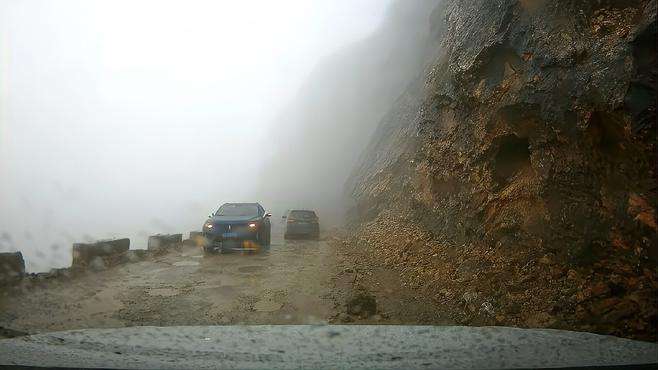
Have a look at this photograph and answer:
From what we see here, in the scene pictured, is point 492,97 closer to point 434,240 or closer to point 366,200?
point 434,240

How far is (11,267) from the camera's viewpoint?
752cm

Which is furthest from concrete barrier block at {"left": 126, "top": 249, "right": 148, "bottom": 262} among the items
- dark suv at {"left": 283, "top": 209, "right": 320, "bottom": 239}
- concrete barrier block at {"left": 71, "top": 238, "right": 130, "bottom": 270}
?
dark suv at {"left": 283, "top": 209, "right": 320, "bottom": 239}

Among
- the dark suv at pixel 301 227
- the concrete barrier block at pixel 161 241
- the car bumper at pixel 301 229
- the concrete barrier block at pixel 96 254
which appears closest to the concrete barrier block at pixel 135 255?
the concrete barrier block at pixel 96 254

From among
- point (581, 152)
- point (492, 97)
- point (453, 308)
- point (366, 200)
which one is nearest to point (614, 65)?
point (581, 152)

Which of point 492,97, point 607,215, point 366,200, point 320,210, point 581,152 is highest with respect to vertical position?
point 492,97

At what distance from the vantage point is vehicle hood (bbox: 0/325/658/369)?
2.76 m

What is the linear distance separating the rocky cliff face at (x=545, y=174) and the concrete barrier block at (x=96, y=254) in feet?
25.1

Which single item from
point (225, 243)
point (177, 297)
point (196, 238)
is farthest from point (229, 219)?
point (177, 297)

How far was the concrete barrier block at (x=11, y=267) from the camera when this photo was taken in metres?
7.31

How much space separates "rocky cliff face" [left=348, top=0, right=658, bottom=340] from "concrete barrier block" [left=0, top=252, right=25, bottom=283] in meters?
7.81

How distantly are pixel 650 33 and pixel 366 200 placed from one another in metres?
15.5

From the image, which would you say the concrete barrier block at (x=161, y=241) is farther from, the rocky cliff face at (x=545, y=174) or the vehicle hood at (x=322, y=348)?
the vehicle hood at (x=322, y=348)

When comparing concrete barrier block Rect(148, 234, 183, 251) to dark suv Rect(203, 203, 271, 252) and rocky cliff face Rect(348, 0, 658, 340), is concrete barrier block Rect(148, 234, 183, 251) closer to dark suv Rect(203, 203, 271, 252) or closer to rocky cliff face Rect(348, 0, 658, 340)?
dark suv Rect(203, 203, 271, 252)

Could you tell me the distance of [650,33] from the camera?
530 cm
